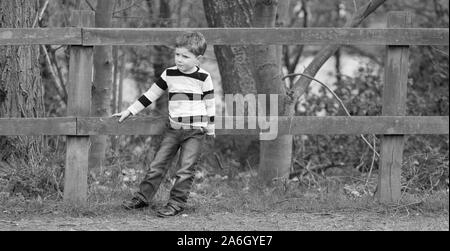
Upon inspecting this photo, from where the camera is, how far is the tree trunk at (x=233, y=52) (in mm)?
7898

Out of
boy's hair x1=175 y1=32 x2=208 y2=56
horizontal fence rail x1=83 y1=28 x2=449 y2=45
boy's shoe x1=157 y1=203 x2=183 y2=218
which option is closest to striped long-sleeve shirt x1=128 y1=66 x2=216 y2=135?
boy's hair x1=175 y1=32 x2=208 y2=56

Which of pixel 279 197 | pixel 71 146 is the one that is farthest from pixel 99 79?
pixel 279 197

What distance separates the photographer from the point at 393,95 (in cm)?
601

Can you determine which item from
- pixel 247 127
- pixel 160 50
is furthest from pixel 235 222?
pixel 160 50

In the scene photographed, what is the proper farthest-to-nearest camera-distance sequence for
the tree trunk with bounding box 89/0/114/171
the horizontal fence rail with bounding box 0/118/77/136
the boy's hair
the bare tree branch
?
the tree trunk with bounding box 89/0/114/171, the bare tree branch, the horizontal fence rail with bounding box 0/118/77/136, the boy's hair

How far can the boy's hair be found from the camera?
546 cm

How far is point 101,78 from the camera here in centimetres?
791

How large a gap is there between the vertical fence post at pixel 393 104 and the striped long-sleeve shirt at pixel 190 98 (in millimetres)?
1521

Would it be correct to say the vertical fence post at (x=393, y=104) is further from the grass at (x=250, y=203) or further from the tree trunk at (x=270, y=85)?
the tree trunk at (x=270, y=85)

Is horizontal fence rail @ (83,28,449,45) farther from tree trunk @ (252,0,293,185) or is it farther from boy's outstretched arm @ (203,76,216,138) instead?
tree trunk @ (252,0,293,185)

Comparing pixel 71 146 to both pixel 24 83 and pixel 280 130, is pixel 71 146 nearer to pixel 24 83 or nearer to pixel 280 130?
pixel 24 83

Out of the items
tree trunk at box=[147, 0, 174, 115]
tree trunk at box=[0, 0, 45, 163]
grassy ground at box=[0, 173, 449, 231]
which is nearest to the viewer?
grassy ground at box=[0, 173, 449, 231]

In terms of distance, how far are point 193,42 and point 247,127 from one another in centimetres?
95

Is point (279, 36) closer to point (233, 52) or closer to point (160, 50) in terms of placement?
point (233, 52)
